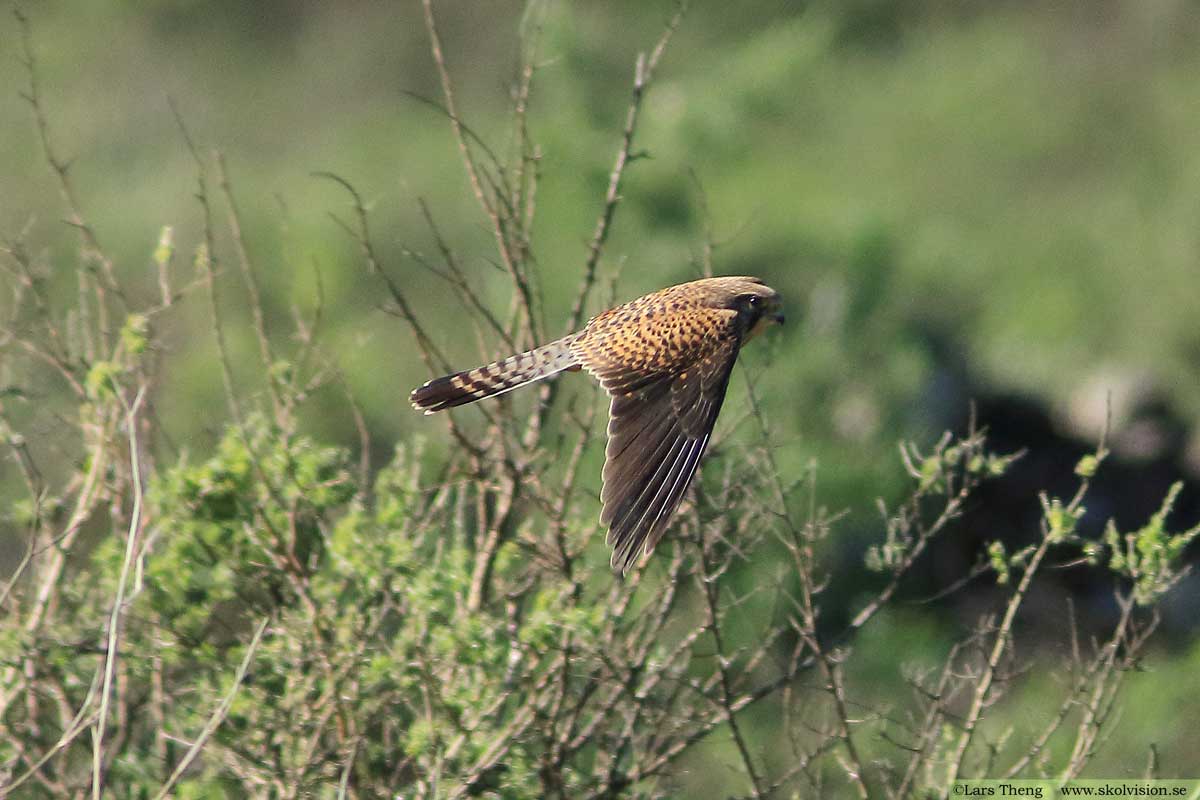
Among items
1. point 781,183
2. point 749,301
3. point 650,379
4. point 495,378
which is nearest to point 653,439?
point 650,379

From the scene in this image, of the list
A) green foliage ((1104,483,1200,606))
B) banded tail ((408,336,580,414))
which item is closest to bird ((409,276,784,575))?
banded tail ((408,336,580,414))

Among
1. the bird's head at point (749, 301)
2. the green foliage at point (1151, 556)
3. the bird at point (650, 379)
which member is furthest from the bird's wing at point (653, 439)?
the green foliage at point (1151, 556)

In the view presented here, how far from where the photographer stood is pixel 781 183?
1369cm

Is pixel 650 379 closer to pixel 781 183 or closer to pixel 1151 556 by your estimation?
pixel 1151 556

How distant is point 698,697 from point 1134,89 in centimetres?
1669

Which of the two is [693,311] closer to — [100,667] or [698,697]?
[698,697]

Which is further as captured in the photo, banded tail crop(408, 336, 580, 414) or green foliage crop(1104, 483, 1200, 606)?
banded tail crop(408, 336, 580, 414)

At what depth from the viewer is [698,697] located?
5.07 meters

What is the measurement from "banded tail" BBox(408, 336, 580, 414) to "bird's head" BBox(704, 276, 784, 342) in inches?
23.7

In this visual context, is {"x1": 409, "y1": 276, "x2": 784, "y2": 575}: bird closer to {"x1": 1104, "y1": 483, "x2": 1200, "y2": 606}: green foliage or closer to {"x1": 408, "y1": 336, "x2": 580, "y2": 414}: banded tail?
{"x1": 408, "y1": 336, "x2": 580, "y2": 414}: banded tail

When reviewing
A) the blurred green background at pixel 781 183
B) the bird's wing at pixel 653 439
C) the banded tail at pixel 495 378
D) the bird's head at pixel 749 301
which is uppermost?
the blurred green background at pixel 781 183

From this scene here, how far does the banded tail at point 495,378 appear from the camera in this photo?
15.0 ft

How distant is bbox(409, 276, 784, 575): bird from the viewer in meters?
4.23

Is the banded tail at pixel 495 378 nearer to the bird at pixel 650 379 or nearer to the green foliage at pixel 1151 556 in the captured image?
the bird at pixel 650 379
